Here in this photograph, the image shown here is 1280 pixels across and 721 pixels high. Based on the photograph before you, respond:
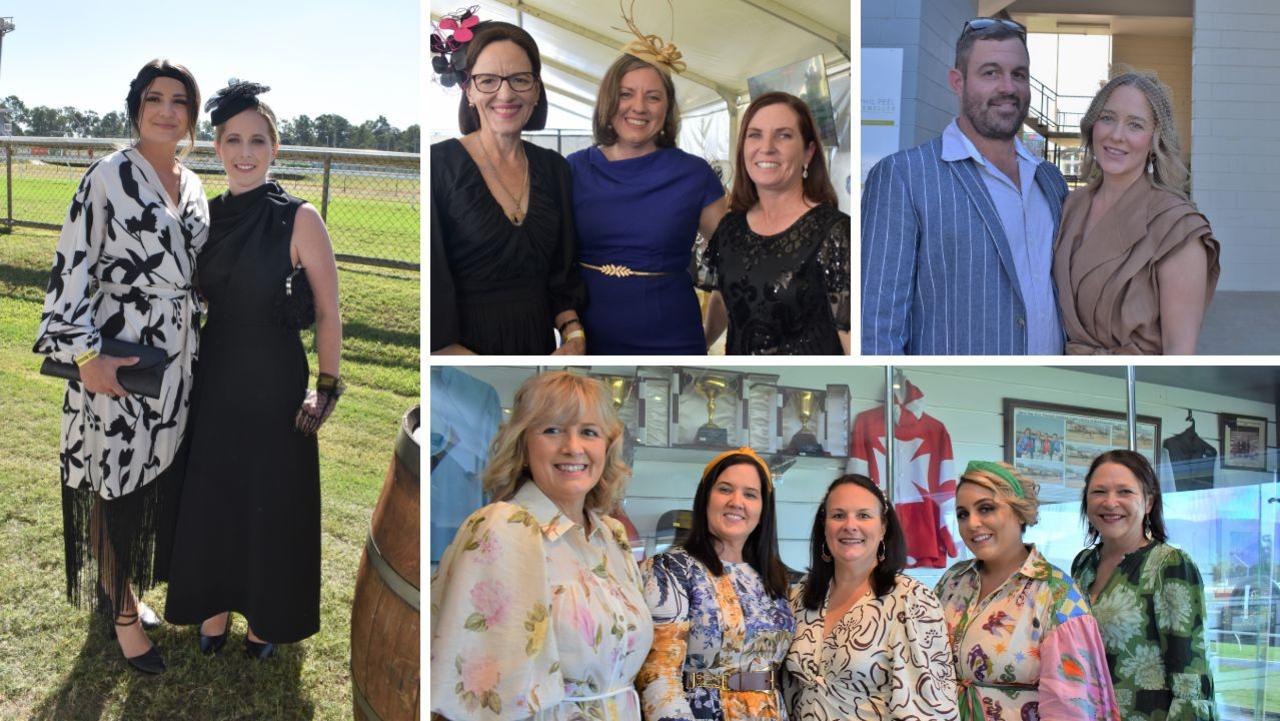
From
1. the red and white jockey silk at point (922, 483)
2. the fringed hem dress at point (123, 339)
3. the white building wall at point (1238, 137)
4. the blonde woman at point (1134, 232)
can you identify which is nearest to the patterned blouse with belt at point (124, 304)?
the fringed hem dress at point (123, 339)

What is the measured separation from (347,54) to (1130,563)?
2671 millimetres

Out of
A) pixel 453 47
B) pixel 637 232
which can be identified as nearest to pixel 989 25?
pixel 637 232

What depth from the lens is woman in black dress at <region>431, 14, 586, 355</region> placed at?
287 centimetres

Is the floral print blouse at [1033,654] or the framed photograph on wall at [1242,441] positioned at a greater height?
the framed photograph on wall at [1242,441]

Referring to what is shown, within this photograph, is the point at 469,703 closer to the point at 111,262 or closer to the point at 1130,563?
the point at 111,262

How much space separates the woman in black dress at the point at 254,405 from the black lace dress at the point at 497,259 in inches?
22.1

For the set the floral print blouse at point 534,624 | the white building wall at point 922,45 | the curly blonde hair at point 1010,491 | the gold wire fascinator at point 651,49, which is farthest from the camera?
the white building wall at point 922,45

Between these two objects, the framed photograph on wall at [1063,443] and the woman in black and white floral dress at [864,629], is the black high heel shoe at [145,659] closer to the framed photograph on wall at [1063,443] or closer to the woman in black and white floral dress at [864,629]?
the woman in black and white floral dress at [864,629]

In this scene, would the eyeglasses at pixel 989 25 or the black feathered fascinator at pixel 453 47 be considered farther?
the eyeglasses at pixel 989 25

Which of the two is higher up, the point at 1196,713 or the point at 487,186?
the point at 487,186

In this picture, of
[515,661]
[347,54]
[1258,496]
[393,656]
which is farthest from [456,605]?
[1258,496]

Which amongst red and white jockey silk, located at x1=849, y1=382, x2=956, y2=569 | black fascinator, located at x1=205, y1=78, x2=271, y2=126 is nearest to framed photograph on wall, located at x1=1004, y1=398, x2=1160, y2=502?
red and white jockey silk, located at x1=849, y1=382, x2=956, y2=569

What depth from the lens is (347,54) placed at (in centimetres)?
341

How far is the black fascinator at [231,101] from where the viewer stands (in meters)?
3.19
